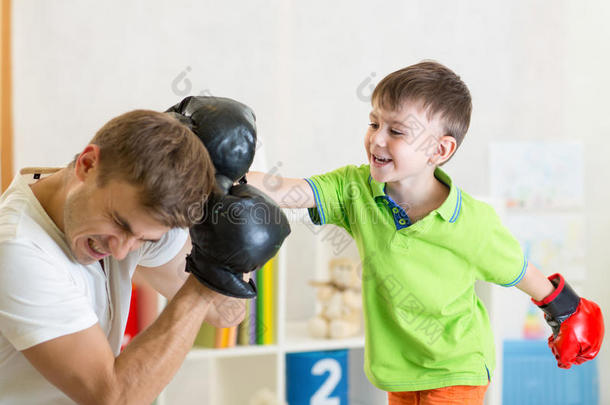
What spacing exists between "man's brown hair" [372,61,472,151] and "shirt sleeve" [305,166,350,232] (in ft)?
0.59

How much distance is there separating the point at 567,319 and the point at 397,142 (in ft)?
1.79

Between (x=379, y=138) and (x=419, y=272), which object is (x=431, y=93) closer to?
(x=379, y=138)

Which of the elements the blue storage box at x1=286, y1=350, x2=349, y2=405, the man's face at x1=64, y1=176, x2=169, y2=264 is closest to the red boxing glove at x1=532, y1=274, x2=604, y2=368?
the blue storage box at x1=286, y1=350, x2=349, y2=405

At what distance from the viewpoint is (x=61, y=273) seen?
99 cm

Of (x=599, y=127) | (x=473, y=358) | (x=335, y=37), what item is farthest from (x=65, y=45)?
(x=599, y=127)

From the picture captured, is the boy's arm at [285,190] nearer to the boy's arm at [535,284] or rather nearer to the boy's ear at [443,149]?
the boy's ear at [443,149]

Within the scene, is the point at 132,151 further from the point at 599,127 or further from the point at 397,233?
the point at 599,127

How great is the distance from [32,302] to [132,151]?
0.88 feet

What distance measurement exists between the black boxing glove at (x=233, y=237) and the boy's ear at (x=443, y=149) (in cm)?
51

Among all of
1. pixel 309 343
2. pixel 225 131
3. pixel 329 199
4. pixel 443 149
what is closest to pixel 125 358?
pixel 225 131

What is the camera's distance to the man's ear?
0.95 meters

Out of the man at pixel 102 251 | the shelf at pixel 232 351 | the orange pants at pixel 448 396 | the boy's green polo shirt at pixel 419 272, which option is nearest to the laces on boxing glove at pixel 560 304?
the boy's green polo shirt at pixel 419 272

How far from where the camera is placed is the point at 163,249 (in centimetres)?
123

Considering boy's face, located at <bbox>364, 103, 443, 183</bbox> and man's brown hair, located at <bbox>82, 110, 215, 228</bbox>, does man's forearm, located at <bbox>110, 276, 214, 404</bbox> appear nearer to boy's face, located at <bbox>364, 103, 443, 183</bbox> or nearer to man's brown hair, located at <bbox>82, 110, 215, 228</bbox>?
man's brown hair, located at <bbox>82, 110, 215, 228</bbox>
